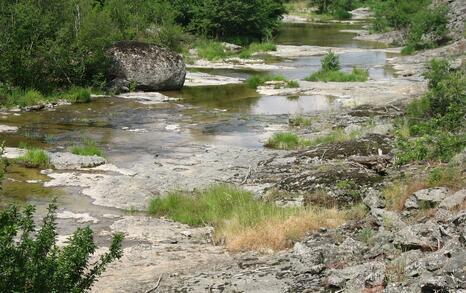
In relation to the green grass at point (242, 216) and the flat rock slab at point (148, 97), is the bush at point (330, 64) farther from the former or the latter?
the green grass at point (242, 216)

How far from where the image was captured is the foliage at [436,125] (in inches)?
619

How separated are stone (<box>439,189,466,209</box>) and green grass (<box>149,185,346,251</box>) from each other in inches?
96.1

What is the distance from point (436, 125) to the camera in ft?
62.4

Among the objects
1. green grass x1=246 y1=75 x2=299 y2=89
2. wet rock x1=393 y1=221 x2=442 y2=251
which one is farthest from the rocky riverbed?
green grass x1=246 y1=75 x2=299 y2=89

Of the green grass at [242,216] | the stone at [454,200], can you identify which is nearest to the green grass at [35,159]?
the green grass at [242,216]

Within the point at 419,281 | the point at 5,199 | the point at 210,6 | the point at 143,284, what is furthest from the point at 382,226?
the point at 210,6

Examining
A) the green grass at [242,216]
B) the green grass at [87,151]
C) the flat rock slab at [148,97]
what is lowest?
the flat rock slab at [148,97]

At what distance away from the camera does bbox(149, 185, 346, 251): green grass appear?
487 inches

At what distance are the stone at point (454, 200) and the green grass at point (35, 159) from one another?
12.5 m

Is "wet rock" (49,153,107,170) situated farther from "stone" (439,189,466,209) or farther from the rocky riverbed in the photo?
"stone" (439,189,466,209)

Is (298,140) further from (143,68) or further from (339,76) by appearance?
(339,76)

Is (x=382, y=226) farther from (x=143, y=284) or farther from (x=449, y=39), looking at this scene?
(x=449, y=39)

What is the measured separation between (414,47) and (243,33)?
→ 1648 centimetres

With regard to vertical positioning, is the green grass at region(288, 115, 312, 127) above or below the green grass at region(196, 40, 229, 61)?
above
